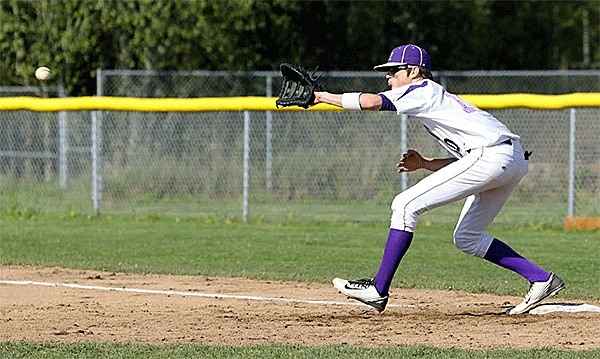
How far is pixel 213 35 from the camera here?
21875 mm

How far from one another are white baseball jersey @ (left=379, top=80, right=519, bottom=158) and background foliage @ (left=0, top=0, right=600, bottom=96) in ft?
46.7

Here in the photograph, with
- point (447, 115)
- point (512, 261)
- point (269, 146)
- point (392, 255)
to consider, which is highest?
point (447, 115)

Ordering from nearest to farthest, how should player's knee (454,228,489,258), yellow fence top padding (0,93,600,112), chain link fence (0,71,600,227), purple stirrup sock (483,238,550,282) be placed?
player's knee (454,228,489,258), purple stirrup sock (483,238,550,282), yellow fence top padding (0,93,600,112), chain link fence (0,71,600,227)

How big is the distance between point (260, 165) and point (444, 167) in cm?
870

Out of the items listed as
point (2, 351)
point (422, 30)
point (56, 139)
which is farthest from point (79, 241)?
point (422, 30)

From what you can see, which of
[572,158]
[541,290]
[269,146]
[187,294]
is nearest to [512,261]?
[541,290]

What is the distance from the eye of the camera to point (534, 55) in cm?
3534

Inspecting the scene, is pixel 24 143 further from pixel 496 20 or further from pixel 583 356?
pixel 496 20

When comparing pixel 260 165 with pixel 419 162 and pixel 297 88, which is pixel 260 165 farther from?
pixel 297 88

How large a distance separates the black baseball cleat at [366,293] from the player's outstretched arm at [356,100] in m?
1.20

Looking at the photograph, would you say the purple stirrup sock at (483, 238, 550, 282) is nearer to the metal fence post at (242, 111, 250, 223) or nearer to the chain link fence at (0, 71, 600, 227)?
the chain link fence at (0, 71, 600, 227)

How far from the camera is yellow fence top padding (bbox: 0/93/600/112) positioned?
14.6m

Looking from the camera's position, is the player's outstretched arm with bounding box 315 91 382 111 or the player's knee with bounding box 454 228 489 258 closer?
the player's outstretched arm with bounding box 315 91 382 111

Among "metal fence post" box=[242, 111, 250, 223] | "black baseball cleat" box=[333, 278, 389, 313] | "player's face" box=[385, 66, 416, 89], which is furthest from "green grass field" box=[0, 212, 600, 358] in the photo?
"player's face" box=[385, 66, 416, 89]
